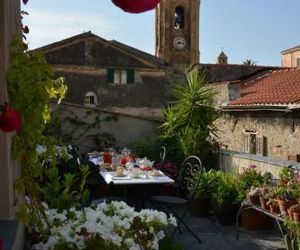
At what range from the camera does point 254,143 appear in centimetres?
1262

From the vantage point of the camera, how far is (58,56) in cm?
2314

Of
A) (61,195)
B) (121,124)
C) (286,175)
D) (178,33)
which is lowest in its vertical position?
(286,175)

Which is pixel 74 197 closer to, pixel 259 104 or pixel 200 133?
pixel 200 133

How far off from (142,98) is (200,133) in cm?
1503

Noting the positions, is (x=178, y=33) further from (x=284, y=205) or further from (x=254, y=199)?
(x=284, y=205)

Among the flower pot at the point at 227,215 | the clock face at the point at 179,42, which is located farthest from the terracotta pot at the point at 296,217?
the clock face at the point at 179,42

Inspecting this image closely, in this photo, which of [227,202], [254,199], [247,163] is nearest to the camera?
[254,199]

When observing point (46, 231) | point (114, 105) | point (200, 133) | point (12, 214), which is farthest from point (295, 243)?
point (114, 105)

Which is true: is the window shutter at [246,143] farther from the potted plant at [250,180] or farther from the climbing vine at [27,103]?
the climbing vine at [27,103]

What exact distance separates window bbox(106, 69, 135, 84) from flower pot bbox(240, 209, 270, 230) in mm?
17820

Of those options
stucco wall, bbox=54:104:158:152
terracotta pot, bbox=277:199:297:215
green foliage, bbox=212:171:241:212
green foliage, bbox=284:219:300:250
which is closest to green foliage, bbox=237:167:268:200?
green foliage, bbox=212:171:241:212

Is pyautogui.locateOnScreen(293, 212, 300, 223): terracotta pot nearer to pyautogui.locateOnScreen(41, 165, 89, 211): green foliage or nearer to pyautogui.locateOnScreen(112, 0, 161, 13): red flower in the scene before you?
pyautogui.locateOnScreen(41, 165, 89, 211): green foliage

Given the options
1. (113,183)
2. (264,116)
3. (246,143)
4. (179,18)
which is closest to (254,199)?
(113,183)

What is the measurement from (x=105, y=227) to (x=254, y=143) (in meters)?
10.2
